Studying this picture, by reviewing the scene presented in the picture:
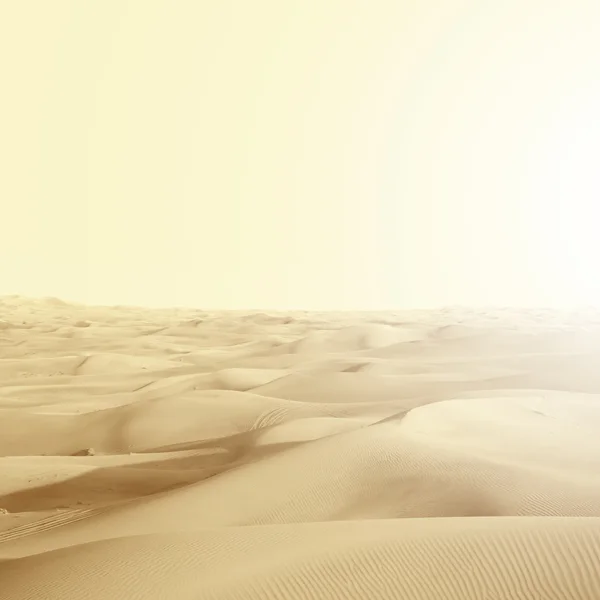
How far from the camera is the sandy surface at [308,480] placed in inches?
50.3

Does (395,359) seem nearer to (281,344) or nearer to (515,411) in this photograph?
(281,344)

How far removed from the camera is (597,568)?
122cm

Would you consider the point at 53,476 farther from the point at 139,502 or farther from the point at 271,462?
the point at 271,462

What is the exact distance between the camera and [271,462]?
2240 millimetres

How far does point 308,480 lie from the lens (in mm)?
2047

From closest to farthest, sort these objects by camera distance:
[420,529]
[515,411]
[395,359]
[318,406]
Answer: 1. [420,529]
2. [515,411]
3. [318,406]
4. [395,359]

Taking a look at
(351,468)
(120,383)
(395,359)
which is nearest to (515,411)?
(351,468)

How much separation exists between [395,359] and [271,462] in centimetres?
352

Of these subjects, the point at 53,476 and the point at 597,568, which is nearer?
the point at 597,568

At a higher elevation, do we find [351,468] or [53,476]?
[351,468]

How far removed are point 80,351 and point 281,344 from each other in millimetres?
2050

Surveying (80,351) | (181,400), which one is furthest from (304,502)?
(80,351)

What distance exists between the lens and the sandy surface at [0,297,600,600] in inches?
50.3

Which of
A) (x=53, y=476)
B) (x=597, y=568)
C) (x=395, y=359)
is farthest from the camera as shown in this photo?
(x=395, y=359)
